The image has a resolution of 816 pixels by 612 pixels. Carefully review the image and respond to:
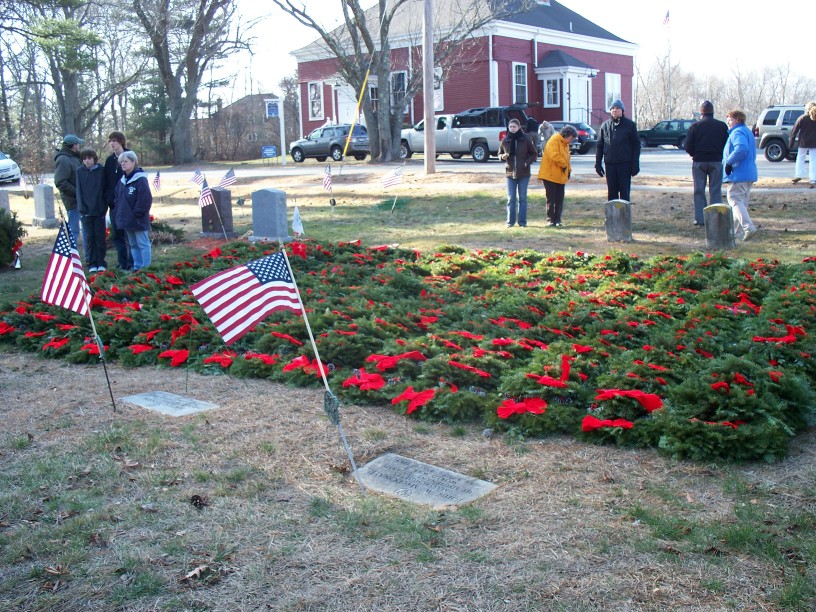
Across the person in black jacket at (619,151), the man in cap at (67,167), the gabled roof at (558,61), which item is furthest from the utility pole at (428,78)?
the gabled roof at (558,61)

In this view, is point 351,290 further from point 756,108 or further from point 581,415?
point 756,108

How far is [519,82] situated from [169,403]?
4133 centimetres

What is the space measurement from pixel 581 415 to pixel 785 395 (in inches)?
49.4

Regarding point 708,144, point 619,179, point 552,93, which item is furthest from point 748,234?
point 552,93

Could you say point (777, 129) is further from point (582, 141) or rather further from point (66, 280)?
point (66, 280)

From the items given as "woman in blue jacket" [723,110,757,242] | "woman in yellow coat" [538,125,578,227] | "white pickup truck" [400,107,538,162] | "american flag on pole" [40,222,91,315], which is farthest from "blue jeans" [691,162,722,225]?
"white pickup truck" [400,107,538,162]

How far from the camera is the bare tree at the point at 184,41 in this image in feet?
126

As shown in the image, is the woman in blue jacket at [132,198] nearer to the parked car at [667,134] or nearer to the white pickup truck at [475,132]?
the white pickup truck at [475,132]

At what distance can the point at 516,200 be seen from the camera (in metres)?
14.4

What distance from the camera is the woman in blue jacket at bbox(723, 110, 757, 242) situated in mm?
11781

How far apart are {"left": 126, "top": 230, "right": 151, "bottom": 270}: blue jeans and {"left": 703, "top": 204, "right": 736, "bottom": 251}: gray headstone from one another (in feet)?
24.3

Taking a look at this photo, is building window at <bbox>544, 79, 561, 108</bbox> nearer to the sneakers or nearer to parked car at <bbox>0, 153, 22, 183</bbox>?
parked car at <bbox>0, 153, 22, 183</bbox>

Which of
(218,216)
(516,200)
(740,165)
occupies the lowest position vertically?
(218,216)

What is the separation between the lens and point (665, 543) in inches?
151
